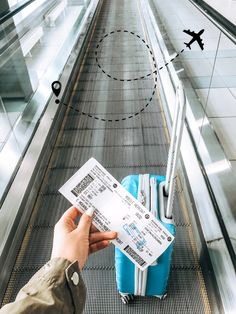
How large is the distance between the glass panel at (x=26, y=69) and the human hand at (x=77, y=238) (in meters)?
1.21

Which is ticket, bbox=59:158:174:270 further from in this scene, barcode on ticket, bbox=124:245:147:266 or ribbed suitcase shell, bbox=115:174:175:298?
ribbed suitcase shell, bbox=115:174:175:298

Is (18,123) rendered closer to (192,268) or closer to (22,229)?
(22,229)

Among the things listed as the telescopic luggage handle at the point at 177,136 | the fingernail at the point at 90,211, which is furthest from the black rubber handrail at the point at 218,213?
the fingernail at the point at 90,211

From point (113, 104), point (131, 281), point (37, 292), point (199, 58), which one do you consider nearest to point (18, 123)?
point (113, 104)

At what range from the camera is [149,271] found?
167cm

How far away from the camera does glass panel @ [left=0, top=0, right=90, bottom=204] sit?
288cm

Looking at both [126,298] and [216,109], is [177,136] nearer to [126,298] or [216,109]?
[126,298]

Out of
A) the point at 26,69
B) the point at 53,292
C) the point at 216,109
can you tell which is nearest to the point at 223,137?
the point at 216,109

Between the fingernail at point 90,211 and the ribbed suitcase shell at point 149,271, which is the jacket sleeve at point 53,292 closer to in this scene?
the fingernail at point 90,211

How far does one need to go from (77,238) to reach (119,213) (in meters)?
0.25

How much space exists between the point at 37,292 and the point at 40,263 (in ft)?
4.32

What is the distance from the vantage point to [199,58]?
16.3ft

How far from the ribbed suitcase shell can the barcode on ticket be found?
28 cm

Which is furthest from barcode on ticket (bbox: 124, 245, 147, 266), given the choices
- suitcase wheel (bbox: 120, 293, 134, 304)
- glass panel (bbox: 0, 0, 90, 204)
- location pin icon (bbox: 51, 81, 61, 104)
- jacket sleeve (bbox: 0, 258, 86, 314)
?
location pin icon (bbox: 51, 81, 61, 104)
